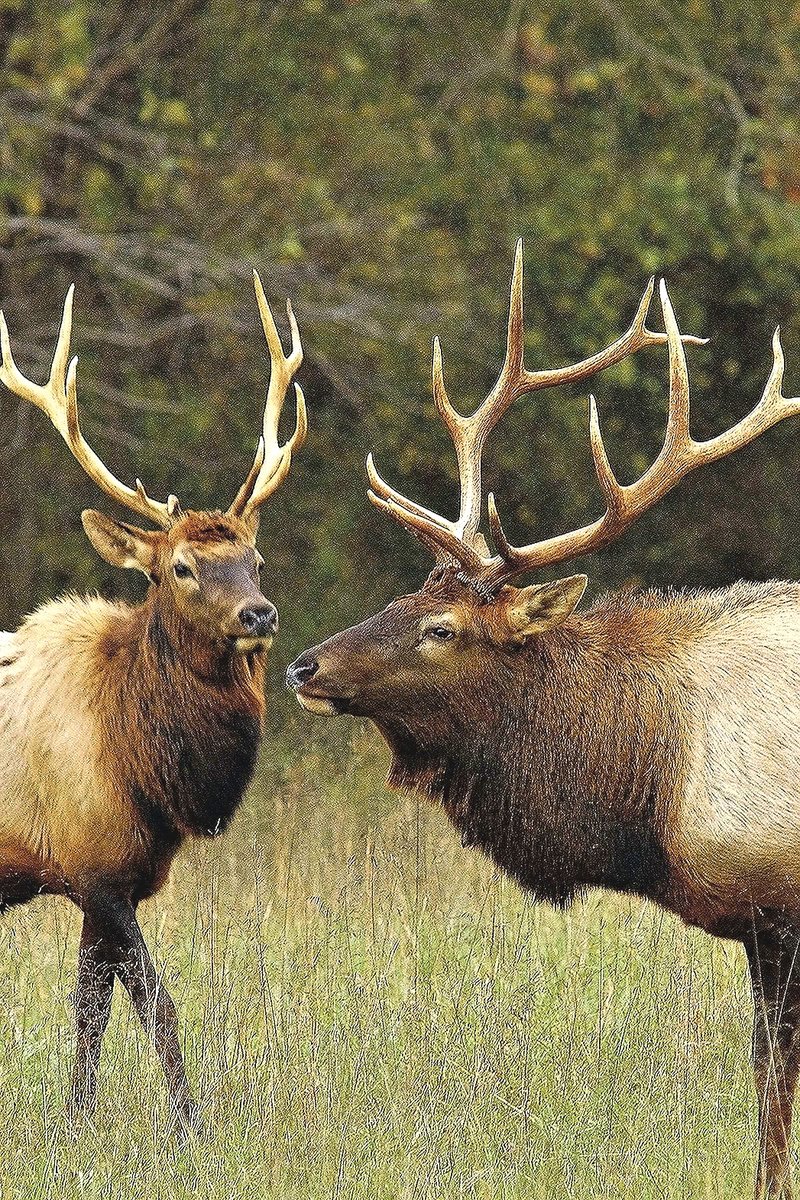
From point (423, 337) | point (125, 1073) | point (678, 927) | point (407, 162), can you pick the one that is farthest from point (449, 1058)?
point (407, 162)

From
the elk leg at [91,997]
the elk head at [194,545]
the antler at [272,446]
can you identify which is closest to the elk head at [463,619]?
the elk head at [194,545]

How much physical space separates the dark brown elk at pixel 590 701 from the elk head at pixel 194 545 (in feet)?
1.30

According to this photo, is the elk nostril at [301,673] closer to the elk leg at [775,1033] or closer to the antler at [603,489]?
the antler at [603,489]

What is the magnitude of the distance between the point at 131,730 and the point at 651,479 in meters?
1.71

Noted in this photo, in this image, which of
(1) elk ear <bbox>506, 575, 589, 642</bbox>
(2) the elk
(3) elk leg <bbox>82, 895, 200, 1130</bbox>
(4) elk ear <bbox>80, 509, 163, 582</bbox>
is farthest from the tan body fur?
(4) elk ear <bbox>80, 509, 163, 582</bbox>

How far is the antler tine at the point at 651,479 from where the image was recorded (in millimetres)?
5441

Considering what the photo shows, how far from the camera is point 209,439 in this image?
10.9 meters

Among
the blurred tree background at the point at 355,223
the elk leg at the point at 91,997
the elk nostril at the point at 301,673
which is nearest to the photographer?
the elk nostril at the point at 301,673

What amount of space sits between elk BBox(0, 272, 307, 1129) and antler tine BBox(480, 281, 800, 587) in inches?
29.5

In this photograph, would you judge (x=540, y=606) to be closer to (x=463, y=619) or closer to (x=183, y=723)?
(x=463, y=619)

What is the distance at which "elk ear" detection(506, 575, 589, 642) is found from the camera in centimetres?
539

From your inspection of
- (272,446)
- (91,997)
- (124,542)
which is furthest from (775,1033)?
(272,446)

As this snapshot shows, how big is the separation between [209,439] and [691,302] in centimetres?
276

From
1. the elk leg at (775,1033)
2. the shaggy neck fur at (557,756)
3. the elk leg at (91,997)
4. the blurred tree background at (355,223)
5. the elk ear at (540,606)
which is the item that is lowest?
the elk leg at (91,997)
